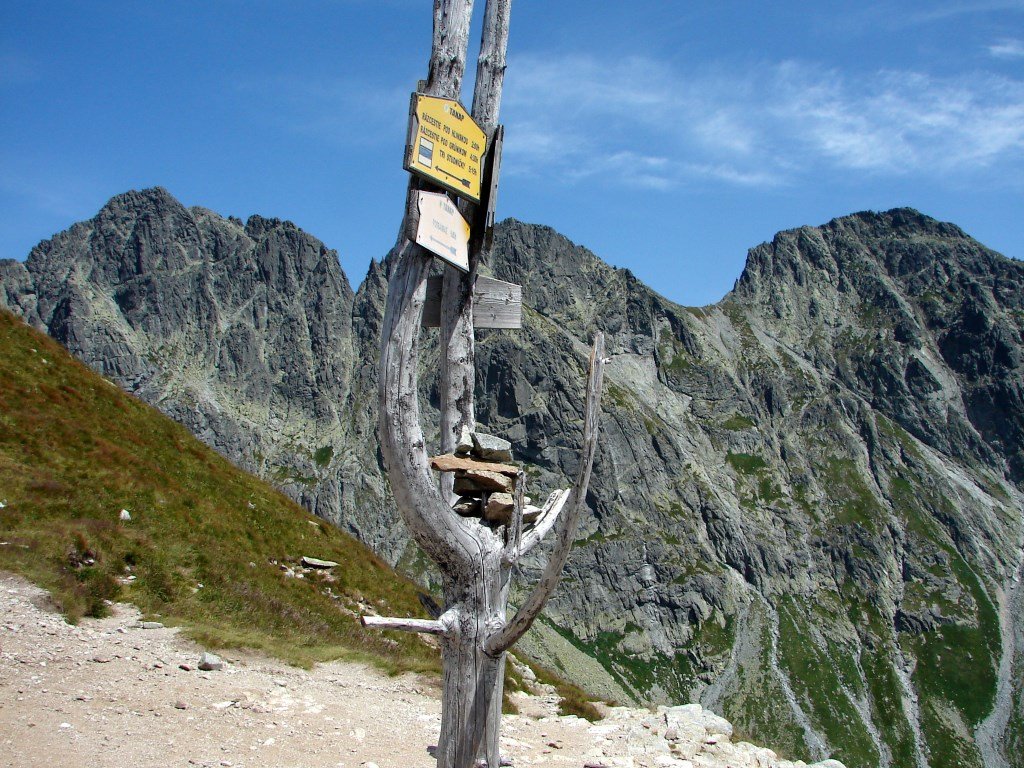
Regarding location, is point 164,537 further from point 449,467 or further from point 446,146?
point 446,146

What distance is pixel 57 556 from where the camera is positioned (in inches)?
601

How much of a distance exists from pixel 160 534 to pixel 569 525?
16.1 m

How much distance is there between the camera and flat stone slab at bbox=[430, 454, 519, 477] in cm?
648

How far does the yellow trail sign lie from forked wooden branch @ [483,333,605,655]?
2115 millimetres

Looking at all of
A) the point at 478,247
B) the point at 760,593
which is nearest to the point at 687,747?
the point at 478,247

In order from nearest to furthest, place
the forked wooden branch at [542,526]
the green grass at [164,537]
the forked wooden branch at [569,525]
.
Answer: the forked wooden branch at [569,525], the forked wooden branch at [542,526], the green grass at [164,537]

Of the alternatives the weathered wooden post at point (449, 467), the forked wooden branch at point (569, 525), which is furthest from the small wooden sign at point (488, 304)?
the forked wooden branch at point (569, 525)

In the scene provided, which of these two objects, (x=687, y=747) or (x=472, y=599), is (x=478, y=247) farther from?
(x=687, y=747)

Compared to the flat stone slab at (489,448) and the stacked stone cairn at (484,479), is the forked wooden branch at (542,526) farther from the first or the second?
the flat stone slab at (489,448)

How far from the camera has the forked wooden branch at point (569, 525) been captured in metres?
5.75

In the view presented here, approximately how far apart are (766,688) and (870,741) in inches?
865

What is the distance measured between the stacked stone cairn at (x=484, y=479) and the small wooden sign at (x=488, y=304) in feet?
3.94

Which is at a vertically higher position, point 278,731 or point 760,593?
point 278,731

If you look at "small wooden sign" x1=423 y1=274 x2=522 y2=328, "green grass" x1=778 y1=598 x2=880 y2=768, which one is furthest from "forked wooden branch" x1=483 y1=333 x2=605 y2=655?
"green grass" x1=778 y1=598 x2=880 y2=768
